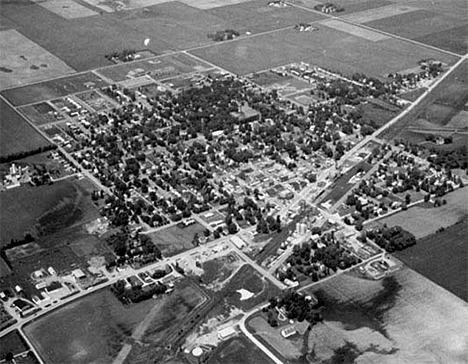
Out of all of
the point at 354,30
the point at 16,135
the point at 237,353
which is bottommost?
the point at 16,135

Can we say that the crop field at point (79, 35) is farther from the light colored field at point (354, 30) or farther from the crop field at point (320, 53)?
the light colored field at point (354, 30)

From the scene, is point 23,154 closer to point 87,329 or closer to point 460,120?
point 87,329

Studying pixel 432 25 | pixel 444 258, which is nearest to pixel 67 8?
pixel 432 25

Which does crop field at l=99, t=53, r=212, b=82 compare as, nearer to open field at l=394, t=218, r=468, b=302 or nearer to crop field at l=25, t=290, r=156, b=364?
open field at l=394, t=218, r=468, b=302

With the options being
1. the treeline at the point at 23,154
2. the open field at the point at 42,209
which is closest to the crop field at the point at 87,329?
the open field at the point at 42,209

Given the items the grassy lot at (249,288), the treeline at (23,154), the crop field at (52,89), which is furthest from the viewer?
the crop field at (52,89)

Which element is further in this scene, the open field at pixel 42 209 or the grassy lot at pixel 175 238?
the open field at pixel 42 209

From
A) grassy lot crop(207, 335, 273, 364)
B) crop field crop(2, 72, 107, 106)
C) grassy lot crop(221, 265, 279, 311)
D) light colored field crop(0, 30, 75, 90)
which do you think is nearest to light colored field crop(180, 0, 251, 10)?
light colored field crop(0, 30, 75, 90)
